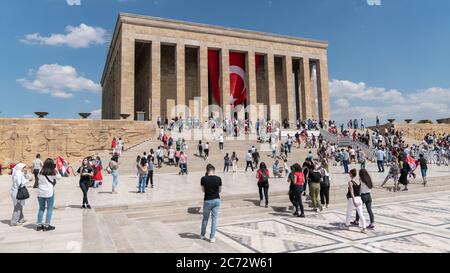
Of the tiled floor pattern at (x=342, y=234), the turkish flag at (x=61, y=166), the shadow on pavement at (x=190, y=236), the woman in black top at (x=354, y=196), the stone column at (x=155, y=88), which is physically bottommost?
the tiled floor pattern at (x=342, y=234)

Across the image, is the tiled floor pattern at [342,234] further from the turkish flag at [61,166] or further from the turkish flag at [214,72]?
the turkish flag at [214,72]

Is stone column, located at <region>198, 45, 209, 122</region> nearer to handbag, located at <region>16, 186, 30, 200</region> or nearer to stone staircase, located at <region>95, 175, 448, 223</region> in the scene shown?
stone staircase, located at <region>95, 175, 448, 223</region>

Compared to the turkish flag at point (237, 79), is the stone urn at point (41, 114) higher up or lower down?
lower down

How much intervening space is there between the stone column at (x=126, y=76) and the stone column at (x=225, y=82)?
337 inches

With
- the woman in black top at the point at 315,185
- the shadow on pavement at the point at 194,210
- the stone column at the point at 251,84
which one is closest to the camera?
the woman in black top at the point at 315,185

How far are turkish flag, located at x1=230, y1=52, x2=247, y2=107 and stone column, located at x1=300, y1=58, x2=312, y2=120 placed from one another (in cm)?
708

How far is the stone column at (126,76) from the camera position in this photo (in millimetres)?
26047

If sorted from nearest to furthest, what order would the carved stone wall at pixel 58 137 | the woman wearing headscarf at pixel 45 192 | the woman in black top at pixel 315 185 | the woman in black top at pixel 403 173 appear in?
the woman wearing headscarf at pixel 45 192, the woman in black top at pixel 315 185, the woman in black top at pixel 403 173, the carved stone wall at pixel 58 137

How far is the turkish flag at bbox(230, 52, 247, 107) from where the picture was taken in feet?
101

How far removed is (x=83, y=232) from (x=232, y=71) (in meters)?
27.0

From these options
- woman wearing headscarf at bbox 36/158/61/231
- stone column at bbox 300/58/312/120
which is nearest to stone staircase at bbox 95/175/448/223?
woman wearing headscarf at bbox 36/158/61/231

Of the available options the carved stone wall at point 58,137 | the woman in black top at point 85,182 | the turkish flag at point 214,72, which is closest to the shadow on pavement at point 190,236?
the woman in black top at point 85,182

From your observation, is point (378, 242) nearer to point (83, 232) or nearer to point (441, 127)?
point (83, 232)
